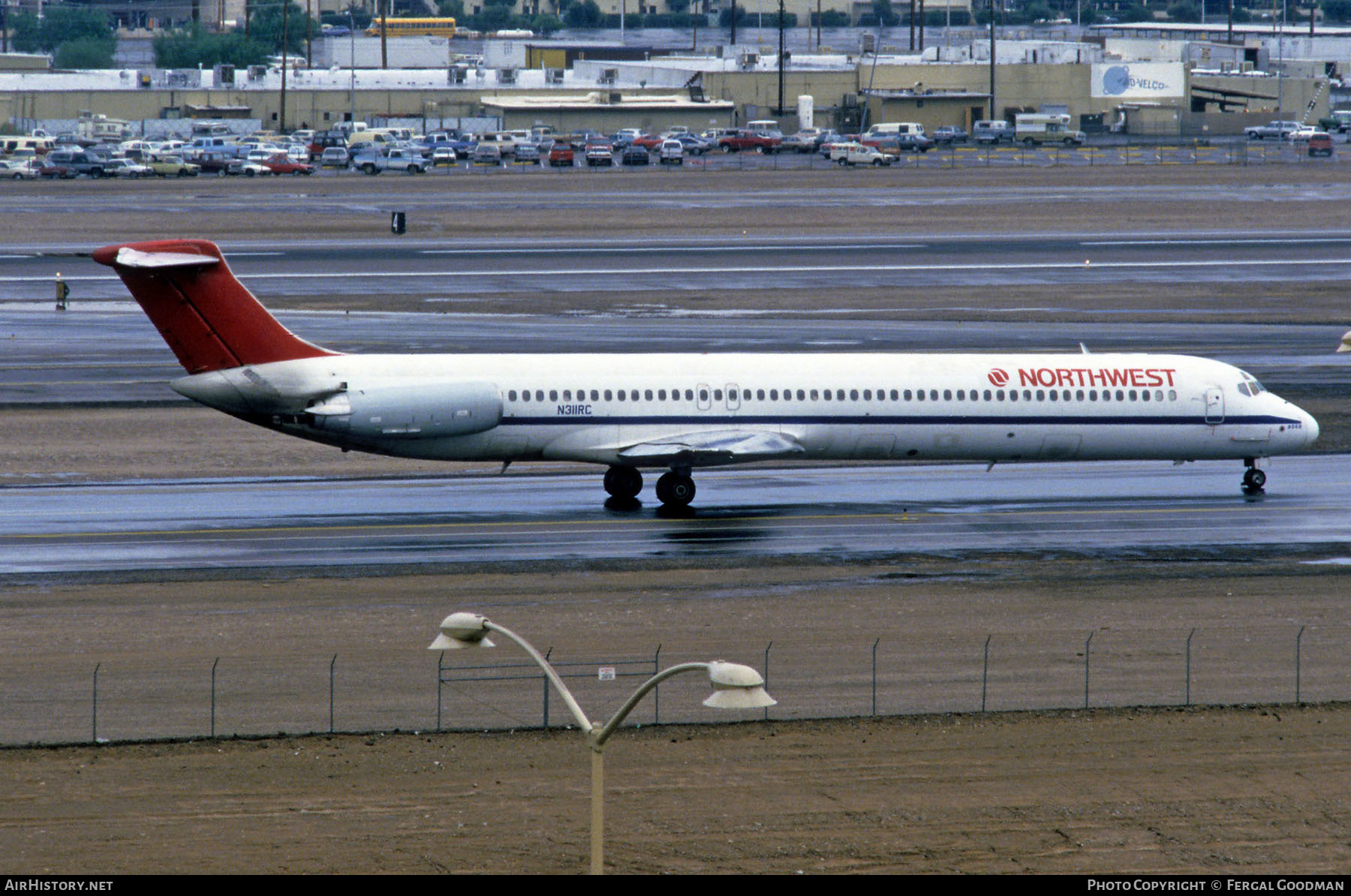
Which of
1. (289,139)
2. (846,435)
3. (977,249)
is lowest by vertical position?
(846,435)

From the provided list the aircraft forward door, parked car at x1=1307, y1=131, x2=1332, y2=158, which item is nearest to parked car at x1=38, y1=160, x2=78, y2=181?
parked car at x1=1307, y1=131, x2=1332, y2=158

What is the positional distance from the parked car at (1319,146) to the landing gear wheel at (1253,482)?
344ft

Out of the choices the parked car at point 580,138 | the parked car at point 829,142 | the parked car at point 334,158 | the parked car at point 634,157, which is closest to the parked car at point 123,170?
the parked car at point 334,158

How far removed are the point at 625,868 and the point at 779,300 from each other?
5484cm

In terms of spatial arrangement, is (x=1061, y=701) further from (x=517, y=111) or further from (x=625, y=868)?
(x=517, y=111)

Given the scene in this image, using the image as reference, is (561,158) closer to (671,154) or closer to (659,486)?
(671,154)

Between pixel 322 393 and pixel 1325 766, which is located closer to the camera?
pixel 1325 766

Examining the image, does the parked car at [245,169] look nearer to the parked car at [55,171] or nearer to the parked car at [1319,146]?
the parked car at [55,171]

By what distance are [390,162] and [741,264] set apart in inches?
2018

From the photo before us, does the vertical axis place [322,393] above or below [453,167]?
below

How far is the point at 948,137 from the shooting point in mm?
149375

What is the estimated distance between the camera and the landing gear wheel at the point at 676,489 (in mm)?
40188

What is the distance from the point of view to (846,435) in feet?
134

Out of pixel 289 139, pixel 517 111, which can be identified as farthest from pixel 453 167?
pixel 517 111
